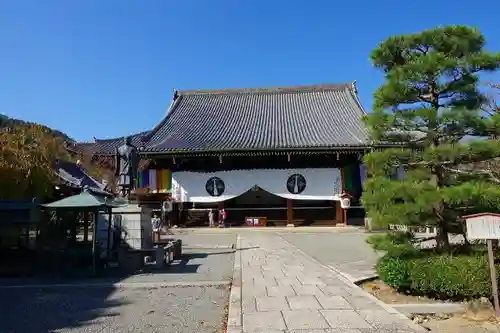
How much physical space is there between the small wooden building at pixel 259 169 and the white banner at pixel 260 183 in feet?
0.17

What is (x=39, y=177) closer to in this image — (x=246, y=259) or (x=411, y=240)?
(x=246, y=259)

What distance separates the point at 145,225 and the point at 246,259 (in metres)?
2.77

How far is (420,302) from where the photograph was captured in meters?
6.61

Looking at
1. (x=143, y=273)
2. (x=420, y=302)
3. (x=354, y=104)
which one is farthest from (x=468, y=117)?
(x=354, y=104)

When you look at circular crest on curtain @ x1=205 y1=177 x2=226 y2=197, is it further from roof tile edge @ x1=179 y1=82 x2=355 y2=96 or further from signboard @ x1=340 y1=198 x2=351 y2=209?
roof tile edge @ x1=179 y1=82 x2=355 y2=96

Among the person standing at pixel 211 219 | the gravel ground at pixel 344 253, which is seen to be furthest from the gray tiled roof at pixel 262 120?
the gravel ground at pixel 344 253

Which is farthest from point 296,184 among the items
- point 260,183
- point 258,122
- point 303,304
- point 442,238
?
point 303,304

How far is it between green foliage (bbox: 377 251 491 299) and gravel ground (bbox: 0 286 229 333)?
293 centimetres

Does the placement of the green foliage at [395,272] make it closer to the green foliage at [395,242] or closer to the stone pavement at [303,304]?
the green foliage at [395,242]

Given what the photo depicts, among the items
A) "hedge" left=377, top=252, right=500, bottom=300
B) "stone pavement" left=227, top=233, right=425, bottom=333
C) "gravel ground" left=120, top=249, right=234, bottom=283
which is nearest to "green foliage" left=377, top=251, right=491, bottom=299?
"hedge" left=377, top=252, right=500, bottom=300

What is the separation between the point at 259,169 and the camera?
74.7 ft

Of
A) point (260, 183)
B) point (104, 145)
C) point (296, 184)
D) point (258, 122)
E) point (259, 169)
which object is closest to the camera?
point (296, 184)

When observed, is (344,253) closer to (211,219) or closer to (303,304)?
(303,304)

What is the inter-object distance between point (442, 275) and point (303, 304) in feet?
7.49
